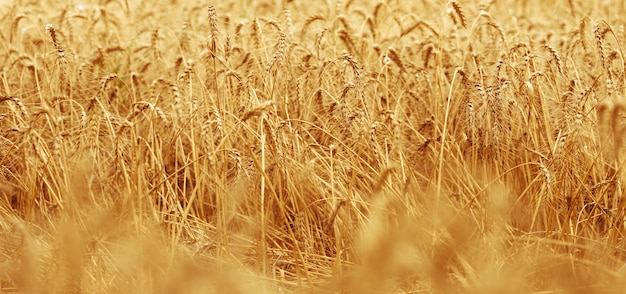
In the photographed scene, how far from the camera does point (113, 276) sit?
6.33ft

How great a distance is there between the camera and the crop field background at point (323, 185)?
168 cm

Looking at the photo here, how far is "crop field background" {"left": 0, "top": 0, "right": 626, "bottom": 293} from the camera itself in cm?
168

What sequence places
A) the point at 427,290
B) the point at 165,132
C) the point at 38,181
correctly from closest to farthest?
1. the point at 427,290
2. the point at 38,181
3. the point at 165,132

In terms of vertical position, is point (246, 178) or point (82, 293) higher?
point (246, 178)

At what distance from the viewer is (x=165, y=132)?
2.82m

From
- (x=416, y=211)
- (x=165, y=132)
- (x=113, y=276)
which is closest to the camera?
(x=113, y=276)

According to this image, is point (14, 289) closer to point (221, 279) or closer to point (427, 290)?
point (221, 279)

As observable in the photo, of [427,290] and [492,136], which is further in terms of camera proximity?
[492,136]

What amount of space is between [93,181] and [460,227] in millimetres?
1683

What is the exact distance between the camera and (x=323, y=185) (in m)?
2.40

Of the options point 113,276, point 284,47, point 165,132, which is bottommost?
point 113,276

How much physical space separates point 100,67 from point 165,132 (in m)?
0.84

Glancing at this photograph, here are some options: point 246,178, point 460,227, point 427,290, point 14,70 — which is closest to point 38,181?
point 246,178

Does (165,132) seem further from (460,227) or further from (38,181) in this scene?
(460,227)
